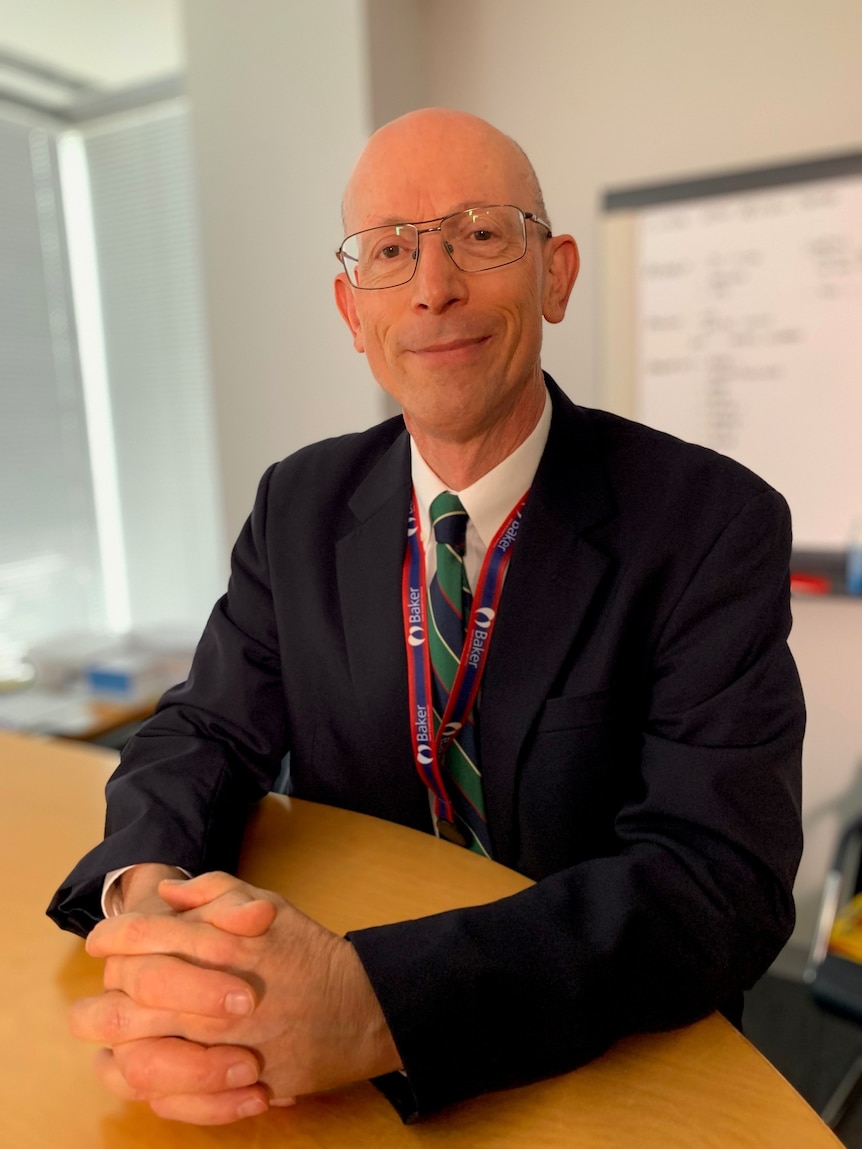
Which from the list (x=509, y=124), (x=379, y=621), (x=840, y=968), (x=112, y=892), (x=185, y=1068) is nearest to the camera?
(x=185, y=1068)

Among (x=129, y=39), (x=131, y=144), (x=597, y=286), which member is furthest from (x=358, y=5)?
(x=131, y=144)

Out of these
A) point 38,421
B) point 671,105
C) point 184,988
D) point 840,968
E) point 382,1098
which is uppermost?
point 671,105

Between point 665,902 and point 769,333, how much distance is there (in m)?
1.88

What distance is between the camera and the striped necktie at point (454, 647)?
1.08m

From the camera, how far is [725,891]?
82cm

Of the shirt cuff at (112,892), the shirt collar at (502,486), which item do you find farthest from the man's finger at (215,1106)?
the shirt collar at (502,486)

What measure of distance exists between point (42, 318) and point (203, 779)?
318 centimetres

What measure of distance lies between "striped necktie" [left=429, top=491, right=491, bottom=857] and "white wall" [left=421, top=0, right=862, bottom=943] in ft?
4.72

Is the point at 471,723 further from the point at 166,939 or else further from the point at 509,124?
the point at 509,124

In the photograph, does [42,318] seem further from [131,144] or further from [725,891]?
[725,891]

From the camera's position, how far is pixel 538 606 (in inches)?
40.5

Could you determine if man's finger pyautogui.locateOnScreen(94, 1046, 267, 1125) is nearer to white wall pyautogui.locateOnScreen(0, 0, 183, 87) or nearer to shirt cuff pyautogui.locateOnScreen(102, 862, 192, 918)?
shirt cuff pyautogui.locateOnScreen(102, 862, 192, 918)

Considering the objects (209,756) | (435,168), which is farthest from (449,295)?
(209,756)

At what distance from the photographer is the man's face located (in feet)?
3.13
